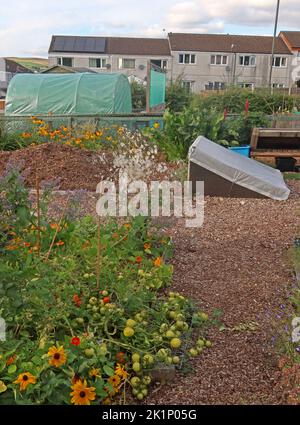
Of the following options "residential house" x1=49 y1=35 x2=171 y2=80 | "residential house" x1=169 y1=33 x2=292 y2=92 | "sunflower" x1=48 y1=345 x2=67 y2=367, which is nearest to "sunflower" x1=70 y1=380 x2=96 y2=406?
"sunflower" x1=48 y1=345 x2=67 y2=367

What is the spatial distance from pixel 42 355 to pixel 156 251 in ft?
5.94

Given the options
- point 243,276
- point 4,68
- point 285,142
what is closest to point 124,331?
point 243,276

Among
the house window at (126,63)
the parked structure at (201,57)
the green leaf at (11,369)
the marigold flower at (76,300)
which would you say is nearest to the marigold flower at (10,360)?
the green leaf at (11,369)

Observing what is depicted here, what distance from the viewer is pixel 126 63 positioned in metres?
52.8

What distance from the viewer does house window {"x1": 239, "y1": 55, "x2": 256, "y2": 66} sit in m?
50.8

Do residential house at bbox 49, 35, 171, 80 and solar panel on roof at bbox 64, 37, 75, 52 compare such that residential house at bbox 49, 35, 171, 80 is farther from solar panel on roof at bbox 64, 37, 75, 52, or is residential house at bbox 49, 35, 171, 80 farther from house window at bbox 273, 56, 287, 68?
house window at bbox 273, 56, 287, 68

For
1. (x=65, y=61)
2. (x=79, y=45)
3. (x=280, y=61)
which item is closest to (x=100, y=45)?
(x=79, y=45)

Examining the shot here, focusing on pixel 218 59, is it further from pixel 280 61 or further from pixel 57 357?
pixel 57 357

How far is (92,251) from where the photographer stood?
11.0 ft

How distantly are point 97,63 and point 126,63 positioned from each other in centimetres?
304

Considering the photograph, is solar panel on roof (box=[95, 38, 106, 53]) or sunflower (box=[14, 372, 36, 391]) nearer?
sunflower (box=[14, 372, 36, 391])

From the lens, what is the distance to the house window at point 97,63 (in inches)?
2046

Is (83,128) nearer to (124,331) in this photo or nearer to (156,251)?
(156,251)

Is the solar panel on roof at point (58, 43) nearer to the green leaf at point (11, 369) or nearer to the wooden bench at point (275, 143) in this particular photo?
the wooden bench at point (275, 143)
